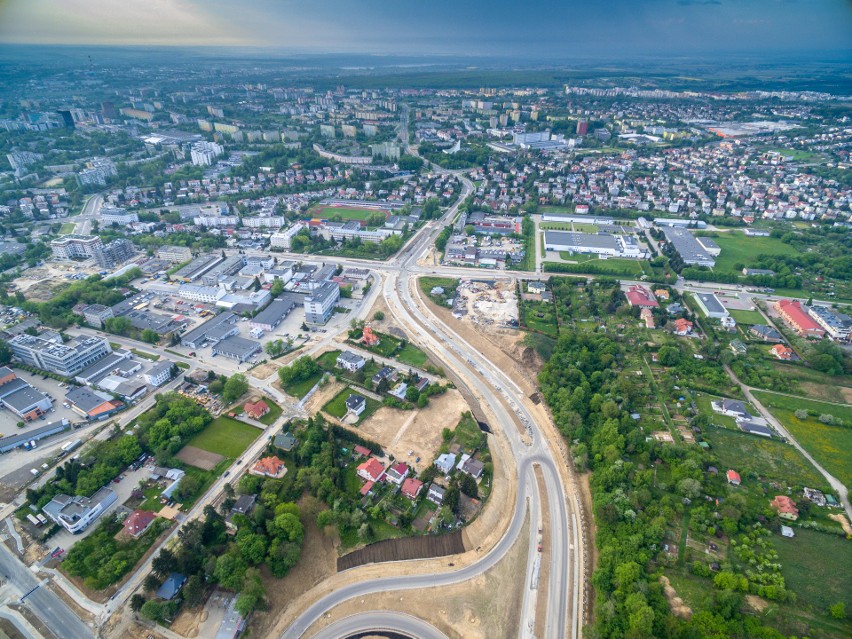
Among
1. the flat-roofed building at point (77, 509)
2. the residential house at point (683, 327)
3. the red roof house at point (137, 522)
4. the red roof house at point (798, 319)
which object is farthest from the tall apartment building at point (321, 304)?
the red roof house at point (798, 319)

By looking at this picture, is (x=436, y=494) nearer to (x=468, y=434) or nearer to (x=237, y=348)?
(x=468, y=434)

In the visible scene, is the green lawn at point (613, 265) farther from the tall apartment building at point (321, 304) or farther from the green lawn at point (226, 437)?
the green lawn at point (226, 437)

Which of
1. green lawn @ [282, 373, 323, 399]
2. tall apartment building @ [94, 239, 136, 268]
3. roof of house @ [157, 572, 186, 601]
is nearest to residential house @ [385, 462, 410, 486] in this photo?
green lawn @ [282, 373, 323, 399]

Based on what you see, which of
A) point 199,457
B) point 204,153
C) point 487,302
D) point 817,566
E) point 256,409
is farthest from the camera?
point 204,153

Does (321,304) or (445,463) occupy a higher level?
(321,304)

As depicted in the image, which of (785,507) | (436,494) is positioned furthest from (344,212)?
(785,507)

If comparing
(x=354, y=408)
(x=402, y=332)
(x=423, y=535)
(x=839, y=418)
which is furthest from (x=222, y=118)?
(x=839, y=418)
